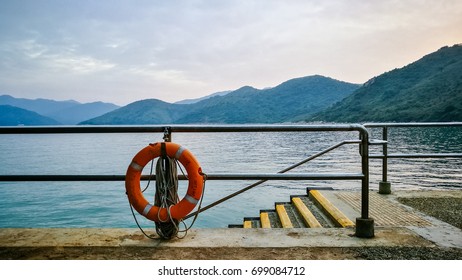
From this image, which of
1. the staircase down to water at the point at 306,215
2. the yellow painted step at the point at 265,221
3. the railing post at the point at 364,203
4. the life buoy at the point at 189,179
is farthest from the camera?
the yellow painted step at the point at 265,221

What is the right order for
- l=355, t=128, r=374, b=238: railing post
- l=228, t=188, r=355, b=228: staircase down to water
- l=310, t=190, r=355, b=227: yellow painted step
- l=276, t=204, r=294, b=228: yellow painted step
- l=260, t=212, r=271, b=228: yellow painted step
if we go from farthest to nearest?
l=260, t=212, r=271, b=228: yellow painted step → l=276, t=204, r=294, b=228: yellow painted step → l=228, t=188, r=355, b=228: staircase down to water → l=310, t=190, r=355, b=227: yellow painted step → l=355, t=128, r=374, b=238: railing post

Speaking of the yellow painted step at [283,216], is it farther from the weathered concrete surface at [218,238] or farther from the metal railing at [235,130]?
the metal railing at [235,130]

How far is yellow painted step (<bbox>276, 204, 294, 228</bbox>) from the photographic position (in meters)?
4.57

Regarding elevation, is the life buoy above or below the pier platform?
above

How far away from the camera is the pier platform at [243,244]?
2545 mm

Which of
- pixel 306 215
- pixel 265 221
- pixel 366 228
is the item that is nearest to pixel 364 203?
pixel 366 228

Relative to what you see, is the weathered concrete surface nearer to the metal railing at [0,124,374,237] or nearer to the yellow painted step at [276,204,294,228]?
the metal railing at [0,124,374,237]

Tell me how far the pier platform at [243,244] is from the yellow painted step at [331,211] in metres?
0.37

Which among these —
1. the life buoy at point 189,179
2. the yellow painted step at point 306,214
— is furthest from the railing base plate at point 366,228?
the life buoy at point 189,179

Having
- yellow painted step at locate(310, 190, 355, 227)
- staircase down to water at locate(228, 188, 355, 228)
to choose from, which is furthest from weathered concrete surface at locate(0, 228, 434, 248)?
staircase down to water at locate(228, 188, 355, 228)

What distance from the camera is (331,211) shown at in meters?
4.15

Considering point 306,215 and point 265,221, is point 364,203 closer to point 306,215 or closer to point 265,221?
point 306,215

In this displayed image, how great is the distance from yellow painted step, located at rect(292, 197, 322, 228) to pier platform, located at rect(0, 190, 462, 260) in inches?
33.6
